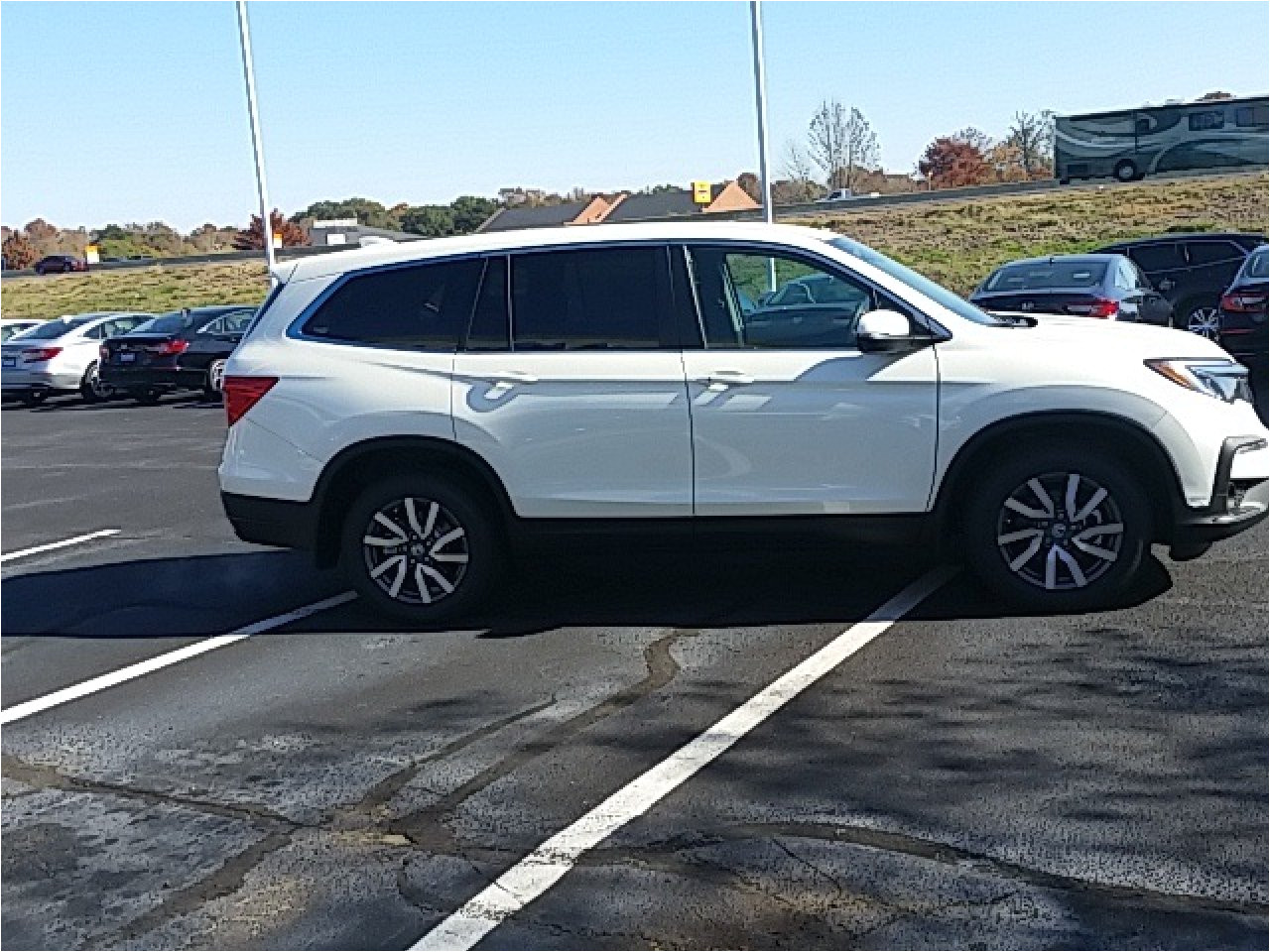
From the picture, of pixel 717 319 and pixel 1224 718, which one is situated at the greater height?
pixel 717 319

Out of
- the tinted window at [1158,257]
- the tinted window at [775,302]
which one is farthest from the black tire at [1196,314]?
the tinted window at [775,302]

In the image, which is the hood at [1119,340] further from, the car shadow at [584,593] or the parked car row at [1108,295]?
the parked car row at [1108,295]

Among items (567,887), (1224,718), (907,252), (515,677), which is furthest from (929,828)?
(907,252)

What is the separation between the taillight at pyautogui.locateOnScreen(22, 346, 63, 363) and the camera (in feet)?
80.5

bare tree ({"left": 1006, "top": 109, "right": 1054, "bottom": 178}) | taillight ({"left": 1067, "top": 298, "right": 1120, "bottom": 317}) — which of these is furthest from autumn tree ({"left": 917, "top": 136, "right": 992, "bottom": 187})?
Result: taillight ({"left": 1067, "top": 298, "right": 1120, "bottom": 317})

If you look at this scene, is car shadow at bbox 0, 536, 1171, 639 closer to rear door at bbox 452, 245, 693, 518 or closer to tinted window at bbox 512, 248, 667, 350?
rear door at bbox 452, 245, 693, 518

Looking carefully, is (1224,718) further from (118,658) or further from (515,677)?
(118,658)

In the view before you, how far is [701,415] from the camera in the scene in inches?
263

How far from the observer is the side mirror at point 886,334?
21.2 feet

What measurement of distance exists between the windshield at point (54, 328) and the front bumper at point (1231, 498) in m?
22.2

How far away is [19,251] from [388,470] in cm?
9212

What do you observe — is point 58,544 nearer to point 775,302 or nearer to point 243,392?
point 243,392

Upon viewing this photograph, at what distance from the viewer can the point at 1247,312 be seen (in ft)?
47.5

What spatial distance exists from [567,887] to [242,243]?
87960mm
